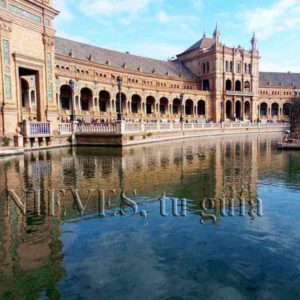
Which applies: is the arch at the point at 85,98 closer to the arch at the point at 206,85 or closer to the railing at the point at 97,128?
the railing at the point at 97,128

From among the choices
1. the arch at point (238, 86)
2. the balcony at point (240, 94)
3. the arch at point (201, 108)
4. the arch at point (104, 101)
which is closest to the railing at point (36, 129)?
the arch at point (104, 101)

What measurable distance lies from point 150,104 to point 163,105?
3.84m

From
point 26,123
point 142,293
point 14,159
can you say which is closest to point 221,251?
point 142,293

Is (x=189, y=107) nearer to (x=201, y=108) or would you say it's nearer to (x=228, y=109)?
(x=201, y=108)

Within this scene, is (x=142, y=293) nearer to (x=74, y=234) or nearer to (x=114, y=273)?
(x=114, y=273)

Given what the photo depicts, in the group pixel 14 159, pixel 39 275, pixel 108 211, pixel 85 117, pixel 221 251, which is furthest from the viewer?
pixel 85 117

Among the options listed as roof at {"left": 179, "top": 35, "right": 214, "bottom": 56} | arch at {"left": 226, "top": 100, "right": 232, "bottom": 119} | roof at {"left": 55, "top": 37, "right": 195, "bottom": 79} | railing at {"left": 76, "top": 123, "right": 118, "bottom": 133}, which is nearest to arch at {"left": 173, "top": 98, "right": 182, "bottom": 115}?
roof at {"left": 55, "top": 37, "right": 195, "bottom": 79}

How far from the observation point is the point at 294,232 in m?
6.13

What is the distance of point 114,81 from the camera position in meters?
53.5

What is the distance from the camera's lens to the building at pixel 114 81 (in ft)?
73.7

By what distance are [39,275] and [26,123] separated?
748 inches

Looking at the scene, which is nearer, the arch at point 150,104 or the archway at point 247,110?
the arch at point 150,104

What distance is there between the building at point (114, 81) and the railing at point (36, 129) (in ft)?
1.87

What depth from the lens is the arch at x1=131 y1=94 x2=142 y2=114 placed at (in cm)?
5975
